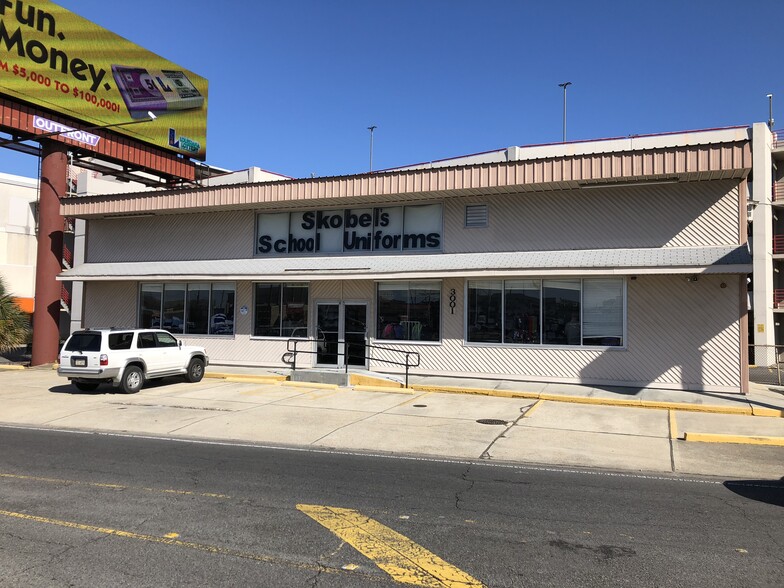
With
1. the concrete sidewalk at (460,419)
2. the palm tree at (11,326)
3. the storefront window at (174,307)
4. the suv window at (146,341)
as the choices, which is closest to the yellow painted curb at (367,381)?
the concrete sidewalk at (460,419)

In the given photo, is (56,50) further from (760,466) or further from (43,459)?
(760,466)

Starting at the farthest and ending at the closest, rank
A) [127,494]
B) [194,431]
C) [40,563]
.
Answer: [194,431] → [127,494] → [40,563]

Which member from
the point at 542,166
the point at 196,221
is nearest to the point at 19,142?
the point at 196,221

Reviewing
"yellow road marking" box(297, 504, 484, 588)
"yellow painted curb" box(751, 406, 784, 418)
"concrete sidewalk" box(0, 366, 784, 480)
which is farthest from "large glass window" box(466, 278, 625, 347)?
"yellow road marking" box(297, 504, 484, 588)

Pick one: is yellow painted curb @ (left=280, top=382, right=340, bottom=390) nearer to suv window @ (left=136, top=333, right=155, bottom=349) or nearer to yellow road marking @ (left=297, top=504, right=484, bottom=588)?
suv window @ (left=136, top=333, right=155, bottom=349)

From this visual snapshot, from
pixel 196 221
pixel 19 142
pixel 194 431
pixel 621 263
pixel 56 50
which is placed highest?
pixel 56 50

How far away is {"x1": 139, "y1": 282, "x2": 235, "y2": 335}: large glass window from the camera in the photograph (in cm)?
2111

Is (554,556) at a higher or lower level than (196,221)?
lower

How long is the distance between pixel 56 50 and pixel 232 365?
1293cm

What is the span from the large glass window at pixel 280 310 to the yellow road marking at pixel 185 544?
560 inches

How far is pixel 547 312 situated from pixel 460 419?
6065 mm

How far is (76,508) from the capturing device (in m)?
6.16

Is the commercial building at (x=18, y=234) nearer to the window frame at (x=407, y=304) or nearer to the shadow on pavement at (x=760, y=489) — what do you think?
the window frame at (x=407, y=304)

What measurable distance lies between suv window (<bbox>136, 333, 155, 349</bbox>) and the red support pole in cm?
773
